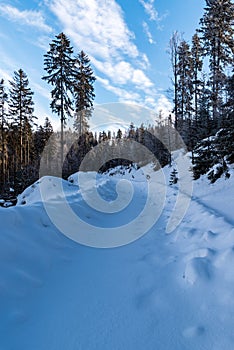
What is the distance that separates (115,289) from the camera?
2959 millimetres

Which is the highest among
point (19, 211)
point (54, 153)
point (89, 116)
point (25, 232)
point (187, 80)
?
point (187, 80)

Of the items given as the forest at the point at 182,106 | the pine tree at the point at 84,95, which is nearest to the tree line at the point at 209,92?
the forest at the point at 182,106

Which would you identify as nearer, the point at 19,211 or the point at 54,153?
the point at 19,211

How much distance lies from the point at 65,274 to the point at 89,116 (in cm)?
2638

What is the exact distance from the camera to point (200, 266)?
9.79ft

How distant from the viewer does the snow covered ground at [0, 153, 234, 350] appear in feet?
6.90

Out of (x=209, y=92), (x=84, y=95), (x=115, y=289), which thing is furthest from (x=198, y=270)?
(x=84, y=95)

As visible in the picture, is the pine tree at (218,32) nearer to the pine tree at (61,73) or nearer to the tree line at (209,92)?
the tree line at (209,92)

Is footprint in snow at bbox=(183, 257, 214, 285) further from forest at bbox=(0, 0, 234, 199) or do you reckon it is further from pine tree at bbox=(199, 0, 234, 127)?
pine tree at bbox=(199, 0, 234, 127)

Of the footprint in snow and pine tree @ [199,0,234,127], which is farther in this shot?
pine tree @ [199,0,234,127]

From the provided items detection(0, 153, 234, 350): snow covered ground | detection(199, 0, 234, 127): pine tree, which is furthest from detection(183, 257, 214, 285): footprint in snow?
detection(199, 0, 234, 127): pine tree

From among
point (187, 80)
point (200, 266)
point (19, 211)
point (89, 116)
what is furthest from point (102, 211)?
point (187, 80)

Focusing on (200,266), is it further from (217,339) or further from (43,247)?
(43,247)

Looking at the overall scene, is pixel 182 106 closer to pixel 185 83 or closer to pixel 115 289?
pixel 185 83
